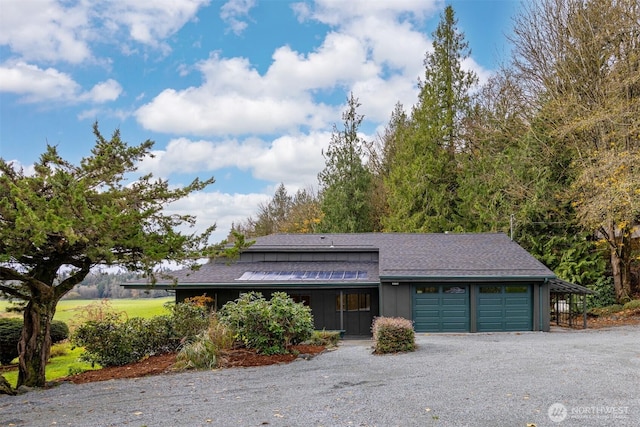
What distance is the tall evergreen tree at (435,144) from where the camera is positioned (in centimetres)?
2875

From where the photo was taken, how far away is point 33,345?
10.2m

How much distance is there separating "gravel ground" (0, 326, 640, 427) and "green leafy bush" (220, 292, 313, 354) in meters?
1.07

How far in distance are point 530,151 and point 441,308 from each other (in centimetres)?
1076

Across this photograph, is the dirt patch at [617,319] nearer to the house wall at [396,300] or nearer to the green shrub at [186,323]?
the house wall at [396,300]

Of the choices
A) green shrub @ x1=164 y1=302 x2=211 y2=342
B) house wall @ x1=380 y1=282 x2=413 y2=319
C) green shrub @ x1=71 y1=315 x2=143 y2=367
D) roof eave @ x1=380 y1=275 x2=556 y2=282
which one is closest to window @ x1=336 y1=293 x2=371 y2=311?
house wall @ x1=380 y1=282 x2=413 y2=319

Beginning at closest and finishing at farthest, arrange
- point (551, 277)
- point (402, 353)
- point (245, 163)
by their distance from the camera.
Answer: point (402, 353) → point (551, 277) → point (245, 163)

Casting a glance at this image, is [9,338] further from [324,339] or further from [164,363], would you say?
[324,339]

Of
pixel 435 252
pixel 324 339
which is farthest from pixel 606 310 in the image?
pixel 324 339

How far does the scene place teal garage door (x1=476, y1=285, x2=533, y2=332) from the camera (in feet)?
57.0

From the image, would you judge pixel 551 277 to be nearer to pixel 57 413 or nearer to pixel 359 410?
pixel 359 410

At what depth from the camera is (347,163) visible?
108ft

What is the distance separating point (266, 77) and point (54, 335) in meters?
12.4

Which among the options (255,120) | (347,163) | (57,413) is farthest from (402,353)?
(347,163)

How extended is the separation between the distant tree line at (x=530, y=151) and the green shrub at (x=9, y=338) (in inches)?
724
